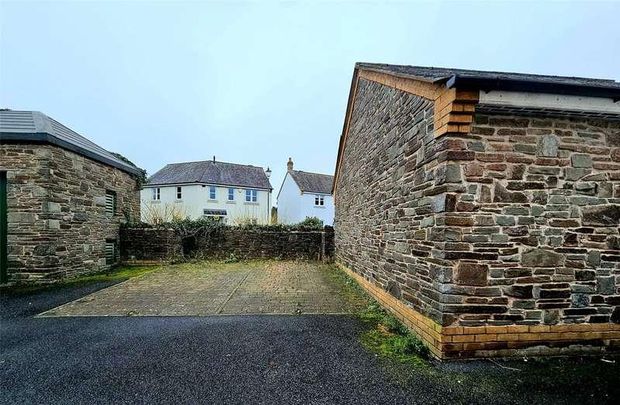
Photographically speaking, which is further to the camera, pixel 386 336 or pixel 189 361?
pixel 386 336

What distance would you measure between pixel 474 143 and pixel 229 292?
6255mm

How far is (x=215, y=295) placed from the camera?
698 cm

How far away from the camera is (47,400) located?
291 cm

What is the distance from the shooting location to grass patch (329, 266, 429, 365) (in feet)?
12.7

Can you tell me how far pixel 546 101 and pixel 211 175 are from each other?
28.7 m

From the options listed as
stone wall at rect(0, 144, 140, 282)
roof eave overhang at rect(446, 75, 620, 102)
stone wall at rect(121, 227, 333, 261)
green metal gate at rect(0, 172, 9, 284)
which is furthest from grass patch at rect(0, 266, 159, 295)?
roof eave overhang at rect(446, 75, 620, 102)

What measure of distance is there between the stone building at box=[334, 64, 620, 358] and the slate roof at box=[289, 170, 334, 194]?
2886cm

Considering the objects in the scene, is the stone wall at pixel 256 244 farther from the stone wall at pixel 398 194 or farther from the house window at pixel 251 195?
the house window at pixel 251 195

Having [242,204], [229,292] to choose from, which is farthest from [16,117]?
[242,204]

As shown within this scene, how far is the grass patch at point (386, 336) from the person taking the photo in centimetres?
387

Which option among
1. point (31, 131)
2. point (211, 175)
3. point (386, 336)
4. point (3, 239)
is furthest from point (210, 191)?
point (386, 336)

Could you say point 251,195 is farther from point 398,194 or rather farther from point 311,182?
point 398,194

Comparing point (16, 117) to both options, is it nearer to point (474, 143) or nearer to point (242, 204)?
point (474, 143)

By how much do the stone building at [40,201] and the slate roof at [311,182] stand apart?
24.3m
